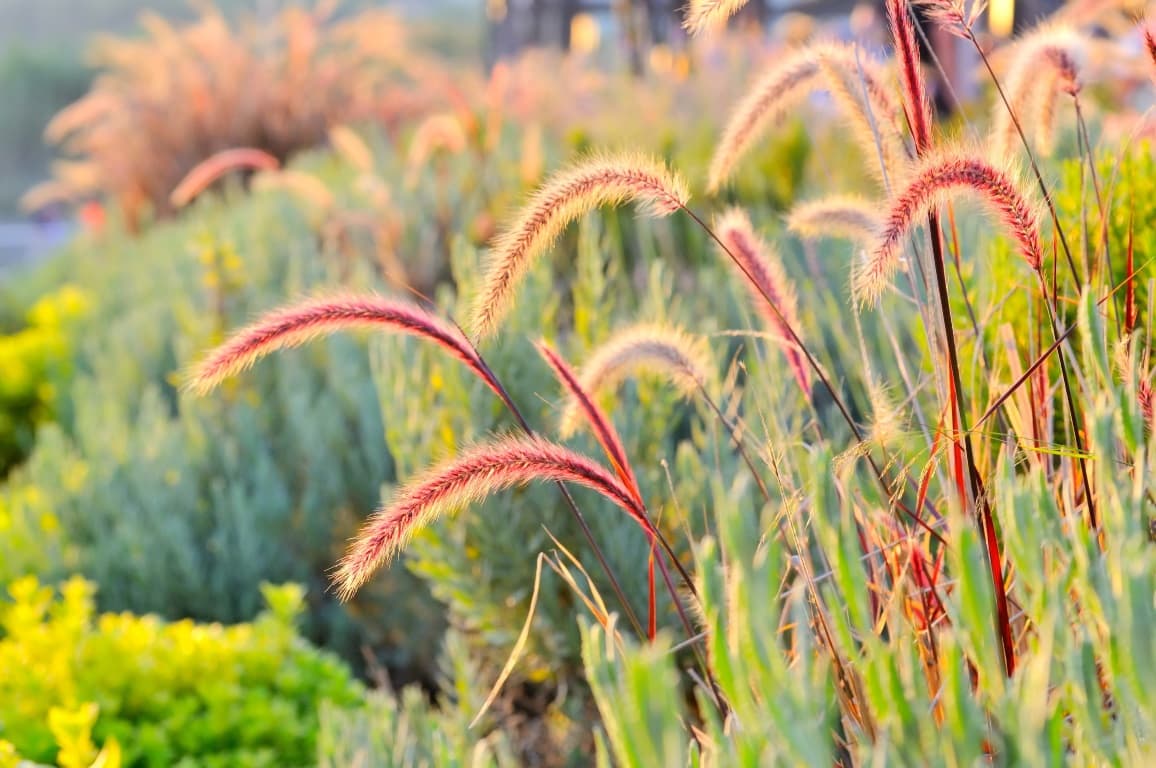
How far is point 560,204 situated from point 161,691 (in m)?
1.33

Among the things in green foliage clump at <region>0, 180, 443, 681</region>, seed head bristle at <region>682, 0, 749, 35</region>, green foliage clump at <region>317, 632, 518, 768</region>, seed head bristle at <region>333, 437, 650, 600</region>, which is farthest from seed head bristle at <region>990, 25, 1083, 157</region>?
green foliage clump at <region>0, 180, 443, 681</region>

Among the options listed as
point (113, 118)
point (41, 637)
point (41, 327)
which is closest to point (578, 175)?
point (41, 637)

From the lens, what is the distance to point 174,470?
10.8ft

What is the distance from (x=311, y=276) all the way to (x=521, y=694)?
2.30 m

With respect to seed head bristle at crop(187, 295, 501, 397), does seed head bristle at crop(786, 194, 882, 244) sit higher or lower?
lower

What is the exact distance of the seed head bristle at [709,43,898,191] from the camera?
4.91 feet

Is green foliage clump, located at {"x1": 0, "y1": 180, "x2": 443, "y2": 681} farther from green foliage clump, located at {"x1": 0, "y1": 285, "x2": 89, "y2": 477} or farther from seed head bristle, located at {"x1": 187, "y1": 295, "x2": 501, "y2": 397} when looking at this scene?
seed head bristle, located at {"x1": 187, "y1": 295, "x2": 501, "y2": 397}

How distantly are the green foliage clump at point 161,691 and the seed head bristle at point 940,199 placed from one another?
145 centimetres

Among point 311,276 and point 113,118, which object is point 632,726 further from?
point 113,118

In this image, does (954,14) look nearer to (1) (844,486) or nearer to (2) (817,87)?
(2) (817,87)

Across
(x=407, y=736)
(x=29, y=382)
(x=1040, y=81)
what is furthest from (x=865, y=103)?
(x=29, y=382)

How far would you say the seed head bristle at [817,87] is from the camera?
1.50 m

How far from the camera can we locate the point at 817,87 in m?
1.73

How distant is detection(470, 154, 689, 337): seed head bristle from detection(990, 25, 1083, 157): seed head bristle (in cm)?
53
